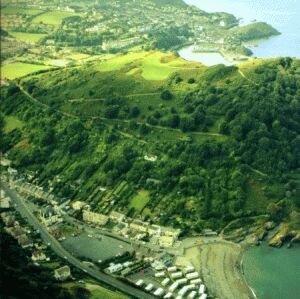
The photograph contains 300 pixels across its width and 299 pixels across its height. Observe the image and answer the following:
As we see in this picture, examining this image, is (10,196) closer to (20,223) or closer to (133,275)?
(20,223)

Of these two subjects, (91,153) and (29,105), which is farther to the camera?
(29,105)

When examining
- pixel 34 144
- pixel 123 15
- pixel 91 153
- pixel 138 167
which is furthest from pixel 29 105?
pixel 123 15

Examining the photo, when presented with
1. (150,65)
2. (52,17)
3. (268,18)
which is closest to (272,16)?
A: (268,18)

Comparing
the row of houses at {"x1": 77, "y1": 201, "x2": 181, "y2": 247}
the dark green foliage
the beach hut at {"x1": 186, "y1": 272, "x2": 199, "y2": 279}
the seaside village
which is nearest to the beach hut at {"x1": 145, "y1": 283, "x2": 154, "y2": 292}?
the seaside village

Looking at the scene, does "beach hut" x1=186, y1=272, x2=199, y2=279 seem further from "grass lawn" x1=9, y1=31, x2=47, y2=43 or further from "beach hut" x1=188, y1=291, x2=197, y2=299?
"grass lawn" x1=9, y1=31, x2=47, y2=43

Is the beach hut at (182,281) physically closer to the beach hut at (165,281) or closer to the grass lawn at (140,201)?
the beach hut at (165,281)

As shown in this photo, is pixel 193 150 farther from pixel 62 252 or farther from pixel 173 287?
pixel 173 287
